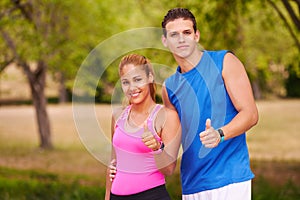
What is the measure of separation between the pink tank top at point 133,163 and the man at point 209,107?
A: 0.69ft

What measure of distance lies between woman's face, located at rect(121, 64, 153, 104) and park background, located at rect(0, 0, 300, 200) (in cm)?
245

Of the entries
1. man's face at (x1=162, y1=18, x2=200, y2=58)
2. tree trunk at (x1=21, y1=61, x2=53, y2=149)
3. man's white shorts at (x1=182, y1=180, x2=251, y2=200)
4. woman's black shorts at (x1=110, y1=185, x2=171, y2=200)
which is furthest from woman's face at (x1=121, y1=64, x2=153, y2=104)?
tree trunk at (x1=21, y1=61, x2=53, y2=149)

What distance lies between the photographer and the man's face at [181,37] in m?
3.50

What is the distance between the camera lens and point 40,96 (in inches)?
905

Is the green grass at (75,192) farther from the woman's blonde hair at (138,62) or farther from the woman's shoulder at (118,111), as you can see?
the woman's blonde hair at (138,62)

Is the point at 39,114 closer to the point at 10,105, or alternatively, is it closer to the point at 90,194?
the point at 90,194

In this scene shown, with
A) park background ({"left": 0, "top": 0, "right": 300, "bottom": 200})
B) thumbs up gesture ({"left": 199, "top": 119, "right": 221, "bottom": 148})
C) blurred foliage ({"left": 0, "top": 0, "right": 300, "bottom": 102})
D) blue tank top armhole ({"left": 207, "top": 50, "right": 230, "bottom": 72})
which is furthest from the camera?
blurred foliage ({"left": 0, "top": 0, "right": 300, "bottom": 102})

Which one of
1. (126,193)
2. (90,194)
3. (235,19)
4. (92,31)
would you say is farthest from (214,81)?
(92,31)

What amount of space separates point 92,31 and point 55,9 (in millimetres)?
2279

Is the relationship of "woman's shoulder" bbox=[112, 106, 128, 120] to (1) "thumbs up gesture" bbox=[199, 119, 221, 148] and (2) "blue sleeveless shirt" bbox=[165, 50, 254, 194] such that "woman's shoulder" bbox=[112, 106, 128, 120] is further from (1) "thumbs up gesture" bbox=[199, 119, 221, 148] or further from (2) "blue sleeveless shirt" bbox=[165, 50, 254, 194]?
(1) "thumbs up gesture" bbox=[199, 119, 221, 148]

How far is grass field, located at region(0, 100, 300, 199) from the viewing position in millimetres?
9453

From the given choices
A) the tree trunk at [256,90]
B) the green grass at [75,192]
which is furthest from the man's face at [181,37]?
the tree trunk at [256,90]

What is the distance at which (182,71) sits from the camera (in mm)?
3691

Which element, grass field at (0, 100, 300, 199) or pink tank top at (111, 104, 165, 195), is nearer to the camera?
pink tank top at (111, 104, 165, 195)
